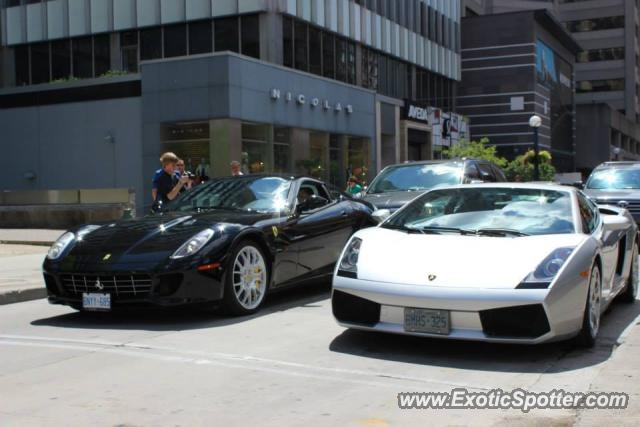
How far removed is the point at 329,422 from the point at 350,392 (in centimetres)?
60

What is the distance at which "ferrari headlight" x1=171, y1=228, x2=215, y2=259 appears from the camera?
6.66 m

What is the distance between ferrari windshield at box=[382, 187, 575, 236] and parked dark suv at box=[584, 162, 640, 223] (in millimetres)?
9028

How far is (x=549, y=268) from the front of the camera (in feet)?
17.4

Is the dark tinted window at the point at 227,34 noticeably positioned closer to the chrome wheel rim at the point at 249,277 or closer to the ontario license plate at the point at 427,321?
the chrome wheel rim at the point at 249,277

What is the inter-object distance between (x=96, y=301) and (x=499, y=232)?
365cm

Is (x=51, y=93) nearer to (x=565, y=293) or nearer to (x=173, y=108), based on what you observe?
(x=173, y=108)

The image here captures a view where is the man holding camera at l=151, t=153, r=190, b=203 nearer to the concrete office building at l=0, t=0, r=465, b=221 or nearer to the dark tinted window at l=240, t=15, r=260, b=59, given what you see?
the concrete office building at l=0, t=0, r=465, b=221

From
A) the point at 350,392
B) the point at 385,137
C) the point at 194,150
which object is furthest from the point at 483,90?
the point at 350,392

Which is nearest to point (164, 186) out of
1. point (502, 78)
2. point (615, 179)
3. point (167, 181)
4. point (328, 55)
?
point (167, 181)

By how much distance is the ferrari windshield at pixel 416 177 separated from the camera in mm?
12273

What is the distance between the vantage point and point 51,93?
98.7 feet

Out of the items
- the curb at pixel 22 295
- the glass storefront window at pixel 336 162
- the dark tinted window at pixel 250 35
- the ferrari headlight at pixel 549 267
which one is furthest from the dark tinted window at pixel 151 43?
the ferrari headlight at pixel 549 267

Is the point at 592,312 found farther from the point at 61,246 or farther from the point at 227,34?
the point at 227,34

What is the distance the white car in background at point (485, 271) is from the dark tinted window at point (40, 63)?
3172 centimetres
